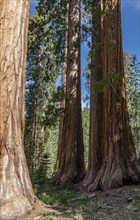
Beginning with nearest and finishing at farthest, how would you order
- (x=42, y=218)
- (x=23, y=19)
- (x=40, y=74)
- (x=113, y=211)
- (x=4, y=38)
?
(x=42, y=218) < (x=4, y=38) < (x=23, y=19) < (x=113, y=211) < (x=40, y=74)

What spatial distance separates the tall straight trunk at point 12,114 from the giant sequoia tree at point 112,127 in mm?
3213

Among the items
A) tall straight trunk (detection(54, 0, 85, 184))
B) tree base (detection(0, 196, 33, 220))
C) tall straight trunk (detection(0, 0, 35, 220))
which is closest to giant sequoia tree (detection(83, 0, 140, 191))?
tall straight trunk (detection(54, 0, 85, 184))

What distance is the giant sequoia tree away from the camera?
7133mm

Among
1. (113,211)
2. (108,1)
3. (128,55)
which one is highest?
(128,55)

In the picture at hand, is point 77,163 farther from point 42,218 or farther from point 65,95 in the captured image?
point 42,218

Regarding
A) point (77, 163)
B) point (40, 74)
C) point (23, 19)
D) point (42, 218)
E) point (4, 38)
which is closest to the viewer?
point (42, 218)

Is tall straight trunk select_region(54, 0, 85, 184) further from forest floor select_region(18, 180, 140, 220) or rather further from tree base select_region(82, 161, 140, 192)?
forest floor select_region(18, 180, 140, 220)

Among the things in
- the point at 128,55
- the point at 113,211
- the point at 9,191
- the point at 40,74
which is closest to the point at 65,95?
the point at 113,211

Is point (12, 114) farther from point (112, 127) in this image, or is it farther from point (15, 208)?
point (112, 127)

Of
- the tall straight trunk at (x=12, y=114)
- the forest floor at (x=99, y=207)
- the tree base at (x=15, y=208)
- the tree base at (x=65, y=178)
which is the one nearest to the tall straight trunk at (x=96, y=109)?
the tree base at (x=65, y=178)

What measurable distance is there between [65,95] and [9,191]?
7.11 metres

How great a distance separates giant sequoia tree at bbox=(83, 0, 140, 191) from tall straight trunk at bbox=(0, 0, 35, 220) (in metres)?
3.21

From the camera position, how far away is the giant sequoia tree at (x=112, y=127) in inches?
281

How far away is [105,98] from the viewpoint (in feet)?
26.2
